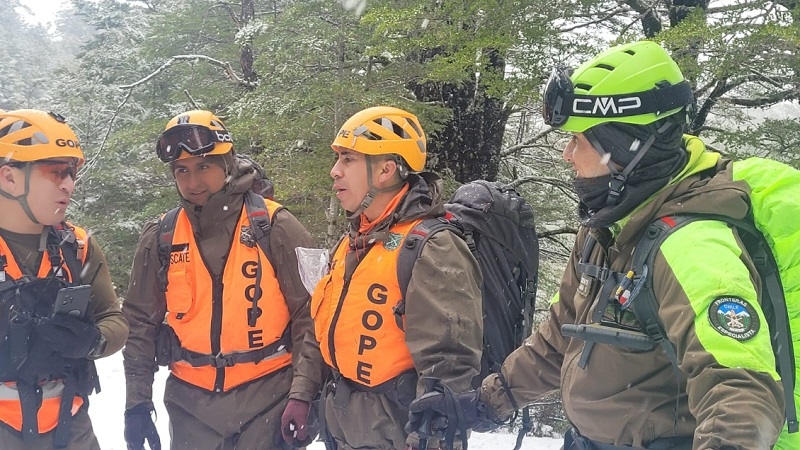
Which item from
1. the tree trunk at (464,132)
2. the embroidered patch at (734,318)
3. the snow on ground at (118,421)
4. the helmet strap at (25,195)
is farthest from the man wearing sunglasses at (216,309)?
the tree trunk at (464,132)

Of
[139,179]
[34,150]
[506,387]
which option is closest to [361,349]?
[506,387]

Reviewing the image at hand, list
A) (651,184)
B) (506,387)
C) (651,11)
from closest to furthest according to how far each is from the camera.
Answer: (651,184) → (506,387) → (651,11)

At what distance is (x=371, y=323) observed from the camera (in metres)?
2.90

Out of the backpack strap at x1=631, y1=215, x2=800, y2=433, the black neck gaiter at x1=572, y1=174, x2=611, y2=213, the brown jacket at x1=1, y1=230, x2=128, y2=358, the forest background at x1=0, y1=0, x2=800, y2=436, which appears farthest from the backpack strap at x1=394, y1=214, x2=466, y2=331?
the brown jacket at x1=1, y1=230, x2=128, y2=358

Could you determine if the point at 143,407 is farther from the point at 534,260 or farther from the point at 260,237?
the point at 534,260

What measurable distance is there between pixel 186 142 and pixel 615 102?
8.27 ft

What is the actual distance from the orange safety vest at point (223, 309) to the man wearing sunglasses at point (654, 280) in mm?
1866

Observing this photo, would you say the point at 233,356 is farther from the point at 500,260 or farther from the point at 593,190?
the point at 593,190

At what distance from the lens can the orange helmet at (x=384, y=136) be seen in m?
3.12

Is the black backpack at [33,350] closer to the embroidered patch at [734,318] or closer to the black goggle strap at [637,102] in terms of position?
the black goggle strap at [637,102]

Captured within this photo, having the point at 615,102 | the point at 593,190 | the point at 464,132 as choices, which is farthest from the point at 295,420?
the point at 464,132

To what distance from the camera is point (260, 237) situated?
342cm

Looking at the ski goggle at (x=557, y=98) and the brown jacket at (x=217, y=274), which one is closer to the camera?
the ski goggle at (x=557, y=98)

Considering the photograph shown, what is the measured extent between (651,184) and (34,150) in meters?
3.18
